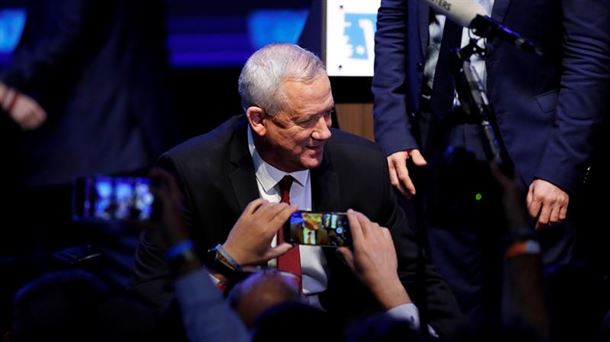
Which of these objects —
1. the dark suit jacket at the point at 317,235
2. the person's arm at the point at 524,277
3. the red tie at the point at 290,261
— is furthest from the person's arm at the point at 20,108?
the person's arm at the point at 524,277

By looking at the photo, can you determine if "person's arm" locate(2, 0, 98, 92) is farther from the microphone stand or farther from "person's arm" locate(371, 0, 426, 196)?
the microphone stand

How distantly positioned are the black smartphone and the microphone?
1.90ft

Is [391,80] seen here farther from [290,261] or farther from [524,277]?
[524,277]

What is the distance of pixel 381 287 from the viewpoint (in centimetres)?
346

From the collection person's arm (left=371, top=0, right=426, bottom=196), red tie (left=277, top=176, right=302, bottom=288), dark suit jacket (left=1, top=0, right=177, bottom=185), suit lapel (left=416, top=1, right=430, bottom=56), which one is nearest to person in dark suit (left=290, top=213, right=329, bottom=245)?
red tie (left=277, top=176, right=302, bottom=288)

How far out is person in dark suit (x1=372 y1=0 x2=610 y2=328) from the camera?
3787mm

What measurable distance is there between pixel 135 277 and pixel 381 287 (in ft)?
2.22

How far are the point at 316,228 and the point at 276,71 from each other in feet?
1.62

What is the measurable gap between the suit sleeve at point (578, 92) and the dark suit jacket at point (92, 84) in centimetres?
123

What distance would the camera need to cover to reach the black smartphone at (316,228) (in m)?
3.42

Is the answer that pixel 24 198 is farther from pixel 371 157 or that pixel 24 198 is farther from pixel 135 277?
pixel 371 157

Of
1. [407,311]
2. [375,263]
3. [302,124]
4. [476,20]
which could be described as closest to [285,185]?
[302,124]

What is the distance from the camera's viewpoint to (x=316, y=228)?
342 cm

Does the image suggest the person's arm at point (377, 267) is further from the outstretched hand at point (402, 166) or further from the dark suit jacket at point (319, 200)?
the outstretched hand at point (402, 166)
